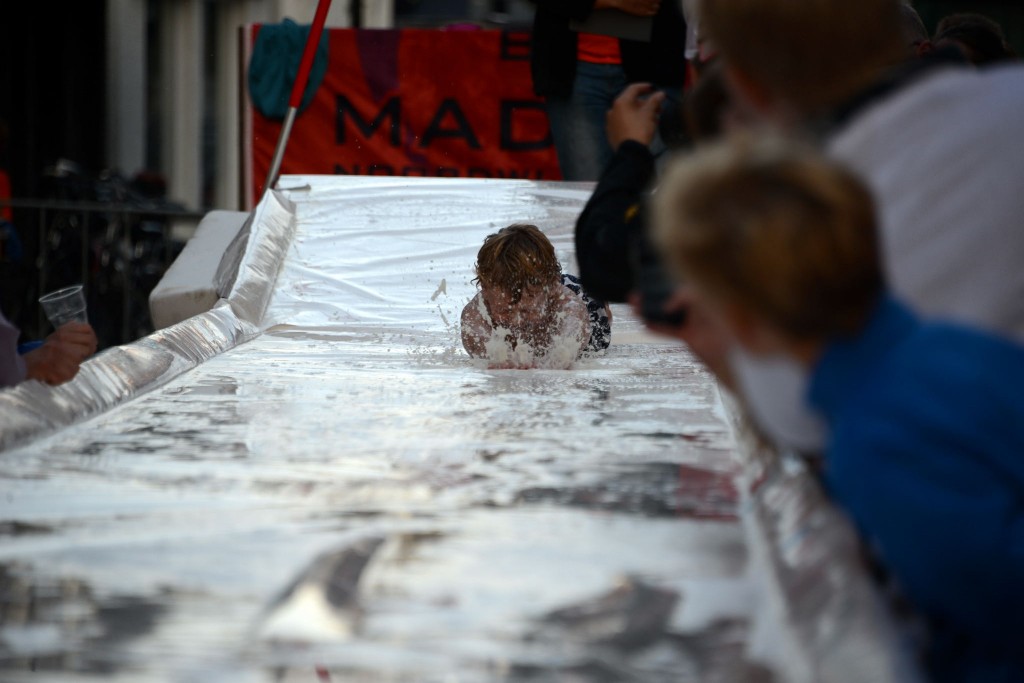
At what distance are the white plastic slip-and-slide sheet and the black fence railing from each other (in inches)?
143

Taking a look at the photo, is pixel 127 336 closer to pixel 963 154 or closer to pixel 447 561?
pixel 447 561

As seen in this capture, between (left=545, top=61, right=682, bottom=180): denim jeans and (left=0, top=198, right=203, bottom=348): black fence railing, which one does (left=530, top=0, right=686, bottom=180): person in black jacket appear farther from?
(left=0, top=198, right=203, bottom=348): black fence railing

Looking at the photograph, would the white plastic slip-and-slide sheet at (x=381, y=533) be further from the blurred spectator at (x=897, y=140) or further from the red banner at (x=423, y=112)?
the red banner at (x=423, y=112)

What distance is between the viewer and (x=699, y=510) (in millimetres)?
2201

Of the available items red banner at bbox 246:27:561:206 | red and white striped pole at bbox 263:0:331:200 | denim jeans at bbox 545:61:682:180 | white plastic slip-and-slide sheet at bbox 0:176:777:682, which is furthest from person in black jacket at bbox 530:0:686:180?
red banner at bbox 246:27:561:206

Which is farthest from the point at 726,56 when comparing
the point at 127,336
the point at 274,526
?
the point at 127,336

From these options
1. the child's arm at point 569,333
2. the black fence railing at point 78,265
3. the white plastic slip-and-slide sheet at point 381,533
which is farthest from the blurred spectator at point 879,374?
the black fence railing at point 78,265

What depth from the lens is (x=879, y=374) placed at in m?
1.29

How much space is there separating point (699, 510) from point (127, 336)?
5645 mm

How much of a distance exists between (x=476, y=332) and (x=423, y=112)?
4.44 m

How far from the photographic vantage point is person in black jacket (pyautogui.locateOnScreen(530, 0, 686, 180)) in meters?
5.76

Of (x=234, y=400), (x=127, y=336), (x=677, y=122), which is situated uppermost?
(x=677, y=122)

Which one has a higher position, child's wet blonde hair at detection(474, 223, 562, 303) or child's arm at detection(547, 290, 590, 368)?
child's wet blonde hair at detection(474, 223, 562, 303)

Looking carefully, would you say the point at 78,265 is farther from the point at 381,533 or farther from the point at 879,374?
the point at 879,374
